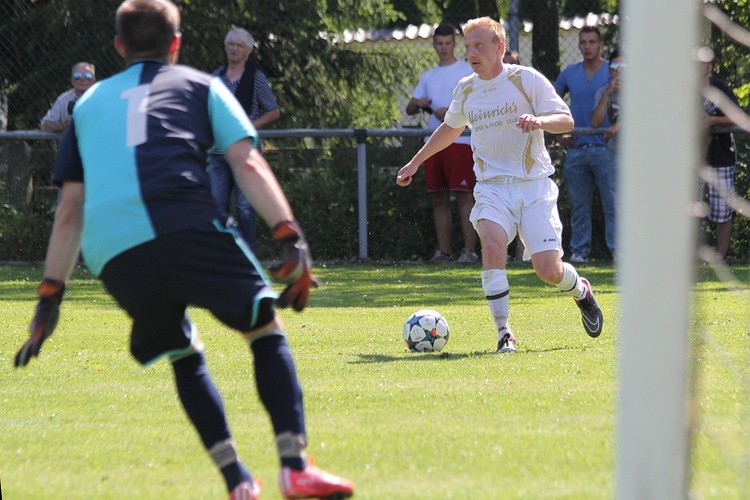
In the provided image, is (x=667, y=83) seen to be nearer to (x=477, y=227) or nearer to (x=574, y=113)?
(x=477, y=227)

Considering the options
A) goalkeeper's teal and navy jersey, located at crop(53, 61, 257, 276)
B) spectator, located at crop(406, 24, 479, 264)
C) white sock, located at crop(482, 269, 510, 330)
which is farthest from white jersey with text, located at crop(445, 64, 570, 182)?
spectator, located at crop(406, 24, 479, 264)

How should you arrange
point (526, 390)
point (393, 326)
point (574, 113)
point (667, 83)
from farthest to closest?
point (574, 113), point (393, 326), point (526, 390), point (667, 83)

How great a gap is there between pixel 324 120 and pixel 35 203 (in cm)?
Result: 466

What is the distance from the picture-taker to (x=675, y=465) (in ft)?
10.8

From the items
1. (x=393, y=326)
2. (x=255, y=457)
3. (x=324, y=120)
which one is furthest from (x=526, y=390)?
(x=324, y=120)

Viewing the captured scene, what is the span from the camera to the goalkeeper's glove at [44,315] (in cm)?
453

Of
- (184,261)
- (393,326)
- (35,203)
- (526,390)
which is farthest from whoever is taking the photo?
(35,203)

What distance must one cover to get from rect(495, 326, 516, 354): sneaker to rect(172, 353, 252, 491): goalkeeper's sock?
155 inches

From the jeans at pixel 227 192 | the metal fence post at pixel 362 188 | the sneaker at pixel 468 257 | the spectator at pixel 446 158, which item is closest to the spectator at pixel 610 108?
the spectator at pixel 446 158

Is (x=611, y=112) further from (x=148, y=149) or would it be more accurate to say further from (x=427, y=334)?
(x=148, y=149)

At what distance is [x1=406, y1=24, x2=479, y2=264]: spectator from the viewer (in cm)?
1495

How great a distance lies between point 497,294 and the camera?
8398mm

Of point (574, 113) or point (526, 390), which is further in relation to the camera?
point (574, 113)

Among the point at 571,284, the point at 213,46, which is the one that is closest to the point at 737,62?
the point at 213,46
